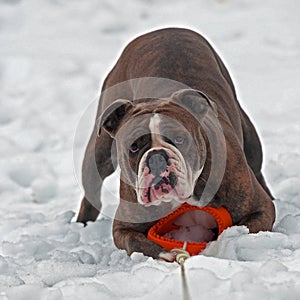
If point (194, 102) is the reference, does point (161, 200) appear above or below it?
below

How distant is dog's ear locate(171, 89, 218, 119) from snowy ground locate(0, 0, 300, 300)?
60 centimetres

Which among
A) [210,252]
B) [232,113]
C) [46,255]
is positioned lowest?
[46,255]

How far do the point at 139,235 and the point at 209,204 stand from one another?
38 centimetres

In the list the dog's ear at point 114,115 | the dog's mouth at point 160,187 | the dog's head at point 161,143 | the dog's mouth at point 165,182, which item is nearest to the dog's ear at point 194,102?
the dog's head at point 161,143

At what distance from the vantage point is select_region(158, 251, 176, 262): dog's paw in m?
3.39

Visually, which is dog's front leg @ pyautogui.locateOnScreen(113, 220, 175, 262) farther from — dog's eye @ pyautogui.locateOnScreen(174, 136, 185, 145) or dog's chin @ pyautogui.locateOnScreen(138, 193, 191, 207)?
dog's eye @ pyautogui.locateOnScreen(174, 136, 185, 145)

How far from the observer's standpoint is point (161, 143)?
3363 mm

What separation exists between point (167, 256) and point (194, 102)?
739 mm

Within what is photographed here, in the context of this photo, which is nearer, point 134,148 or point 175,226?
point 134,148

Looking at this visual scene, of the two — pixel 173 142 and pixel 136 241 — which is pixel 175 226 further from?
pixel 173 142

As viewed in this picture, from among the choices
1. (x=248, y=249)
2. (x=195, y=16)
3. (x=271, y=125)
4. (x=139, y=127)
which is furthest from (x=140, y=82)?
(x=195, y=16)

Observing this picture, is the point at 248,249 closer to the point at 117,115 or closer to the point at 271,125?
the point at 117,115

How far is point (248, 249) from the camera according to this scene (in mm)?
3217

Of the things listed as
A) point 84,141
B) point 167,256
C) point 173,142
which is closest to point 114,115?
point 173,142
